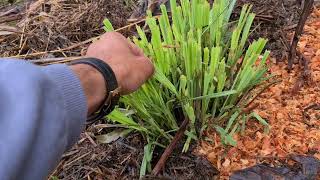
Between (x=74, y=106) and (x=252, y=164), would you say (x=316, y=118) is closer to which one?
(x=252, y=164)

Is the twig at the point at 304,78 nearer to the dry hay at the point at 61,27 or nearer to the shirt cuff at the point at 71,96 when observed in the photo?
the dry hay at the point at 61,27

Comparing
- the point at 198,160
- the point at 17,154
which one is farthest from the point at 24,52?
the point at 17,154

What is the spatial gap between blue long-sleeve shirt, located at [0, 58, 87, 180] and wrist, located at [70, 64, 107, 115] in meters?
0.07

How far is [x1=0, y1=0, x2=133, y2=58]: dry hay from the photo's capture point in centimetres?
223

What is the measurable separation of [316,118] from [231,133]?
305 millimetres

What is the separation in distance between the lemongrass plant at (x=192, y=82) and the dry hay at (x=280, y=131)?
5cm

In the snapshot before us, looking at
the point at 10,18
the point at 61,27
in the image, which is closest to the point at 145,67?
the point at 61,27

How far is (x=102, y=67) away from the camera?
3.96ft

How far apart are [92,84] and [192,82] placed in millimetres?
501

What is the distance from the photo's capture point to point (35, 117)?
0.90 m

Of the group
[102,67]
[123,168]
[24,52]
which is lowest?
[123,168]

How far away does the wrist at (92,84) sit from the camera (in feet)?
3.68

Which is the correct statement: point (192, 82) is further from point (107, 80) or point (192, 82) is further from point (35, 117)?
point (35, 117)

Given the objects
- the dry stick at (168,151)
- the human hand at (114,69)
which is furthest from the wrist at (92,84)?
the dry stick at (168,151)
